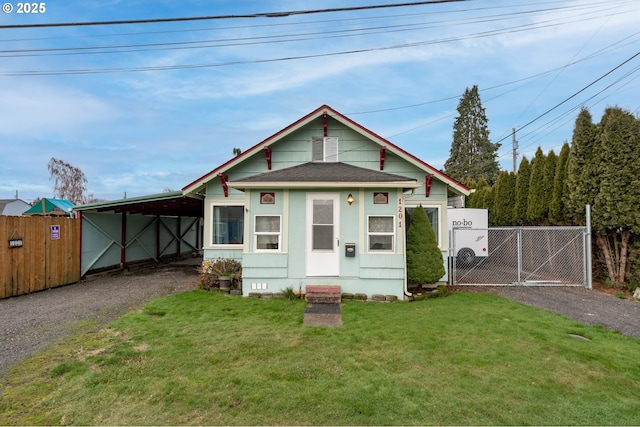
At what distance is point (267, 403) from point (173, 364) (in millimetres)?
1633

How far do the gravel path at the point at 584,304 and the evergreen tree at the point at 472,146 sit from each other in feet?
110

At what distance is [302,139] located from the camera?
395 inches

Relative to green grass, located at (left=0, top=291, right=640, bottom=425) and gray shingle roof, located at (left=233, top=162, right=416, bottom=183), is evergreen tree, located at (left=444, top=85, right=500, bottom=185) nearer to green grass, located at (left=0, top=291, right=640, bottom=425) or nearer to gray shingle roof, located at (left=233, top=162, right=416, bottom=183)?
gray shingle roof, located at (left=233, top=162, right=416, bottom=183)

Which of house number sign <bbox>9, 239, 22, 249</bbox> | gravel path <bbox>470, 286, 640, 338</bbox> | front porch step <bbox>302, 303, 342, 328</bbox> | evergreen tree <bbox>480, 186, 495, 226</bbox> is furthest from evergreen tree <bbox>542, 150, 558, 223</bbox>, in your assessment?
house number sign <bbox>9, 239, 22, 249</bbox>

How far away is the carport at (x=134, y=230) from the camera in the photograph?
A: 10.9 m

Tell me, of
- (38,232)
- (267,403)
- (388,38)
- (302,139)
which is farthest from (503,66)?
(38,232)

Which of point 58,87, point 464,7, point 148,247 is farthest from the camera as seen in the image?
point 148,247

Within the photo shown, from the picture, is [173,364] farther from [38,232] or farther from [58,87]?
[58,87]

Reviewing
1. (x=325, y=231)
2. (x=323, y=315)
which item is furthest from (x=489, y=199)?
(x=323, y=315)

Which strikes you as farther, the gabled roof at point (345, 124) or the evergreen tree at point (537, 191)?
the evergreen tree at point (537, 191)

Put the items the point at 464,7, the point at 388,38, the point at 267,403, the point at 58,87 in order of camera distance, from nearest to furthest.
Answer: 1. the point at 267,403
2. the point at 464,7
3. the point at 388,38
4. the point at 58,87

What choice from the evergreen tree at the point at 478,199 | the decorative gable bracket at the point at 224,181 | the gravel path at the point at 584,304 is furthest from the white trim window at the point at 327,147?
the evergreen tree at the point at 478,199

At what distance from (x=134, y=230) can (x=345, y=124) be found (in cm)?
1085

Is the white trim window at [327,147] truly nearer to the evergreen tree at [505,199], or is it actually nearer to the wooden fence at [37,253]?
A: the wooden fence at [37,253]
